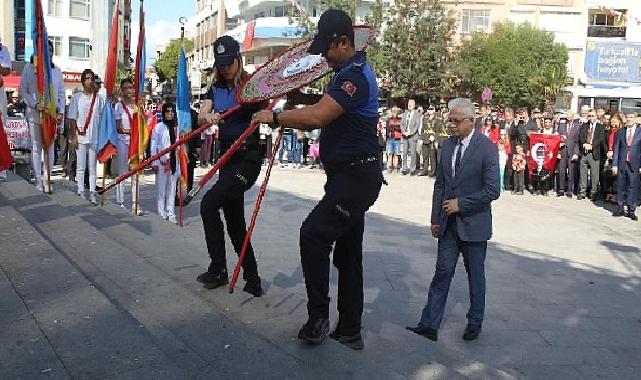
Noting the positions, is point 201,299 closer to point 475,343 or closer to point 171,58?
point 475,343

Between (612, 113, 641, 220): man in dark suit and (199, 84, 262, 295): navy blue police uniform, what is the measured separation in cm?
1083

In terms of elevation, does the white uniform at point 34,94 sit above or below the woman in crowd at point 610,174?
above

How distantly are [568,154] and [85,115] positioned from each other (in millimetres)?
11576

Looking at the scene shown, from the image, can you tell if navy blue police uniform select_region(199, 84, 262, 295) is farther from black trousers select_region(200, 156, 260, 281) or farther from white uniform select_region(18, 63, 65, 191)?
white uniform select_region(18, 63, 65, 191)

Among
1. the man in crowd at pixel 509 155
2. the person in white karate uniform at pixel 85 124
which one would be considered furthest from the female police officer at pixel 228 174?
the man in crowd at pixel 509 155

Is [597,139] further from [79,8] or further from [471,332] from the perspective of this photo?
[79,8]

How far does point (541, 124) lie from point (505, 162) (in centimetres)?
147

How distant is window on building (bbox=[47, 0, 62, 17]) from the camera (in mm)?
58656

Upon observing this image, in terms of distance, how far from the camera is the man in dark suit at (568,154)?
16.6 meters

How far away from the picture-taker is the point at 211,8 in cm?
8719

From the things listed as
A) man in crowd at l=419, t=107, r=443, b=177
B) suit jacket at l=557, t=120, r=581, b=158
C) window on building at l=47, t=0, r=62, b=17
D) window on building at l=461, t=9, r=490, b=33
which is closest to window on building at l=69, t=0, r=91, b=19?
window on building at l=47, t=0, r=62, b=17

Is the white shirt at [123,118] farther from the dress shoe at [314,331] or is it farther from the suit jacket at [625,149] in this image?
the suit jacket at [625,149]

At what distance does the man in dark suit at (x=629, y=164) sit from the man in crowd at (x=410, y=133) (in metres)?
6.75

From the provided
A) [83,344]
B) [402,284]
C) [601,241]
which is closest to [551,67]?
[601,241]
